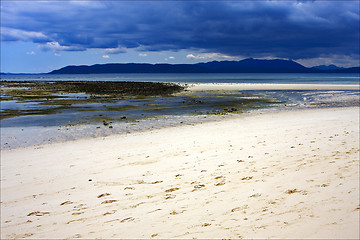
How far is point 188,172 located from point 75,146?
643cm

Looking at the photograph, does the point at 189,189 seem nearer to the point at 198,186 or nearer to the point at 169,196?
the point at 198,186

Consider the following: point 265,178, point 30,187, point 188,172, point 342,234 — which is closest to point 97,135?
point 30,187

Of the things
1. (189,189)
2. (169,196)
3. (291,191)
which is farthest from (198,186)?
(291,191)

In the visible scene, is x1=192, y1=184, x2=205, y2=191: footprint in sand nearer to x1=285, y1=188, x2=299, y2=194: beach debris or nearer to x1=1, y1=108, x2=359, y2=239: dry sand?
x1=1, y1=108, x2=359, y2=239: dry sand

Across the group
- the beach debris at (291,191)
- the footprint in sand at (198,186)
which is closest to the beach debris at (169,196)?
the footprint in sand at (198,186)

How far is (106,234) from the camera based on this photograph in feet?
16.2

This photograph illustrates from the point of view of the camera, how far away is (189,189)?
21.8ft

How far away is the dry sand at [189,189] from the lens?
4973mm

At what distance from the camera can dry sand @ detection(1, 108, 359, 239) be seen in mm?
4973

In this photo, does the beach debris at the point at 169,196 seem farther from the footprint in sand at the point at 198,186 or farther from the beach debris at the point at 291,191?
the beach debris at the point at 291,191

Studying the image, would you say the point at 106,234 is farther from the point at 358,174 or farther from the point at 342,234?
the point at 358,174

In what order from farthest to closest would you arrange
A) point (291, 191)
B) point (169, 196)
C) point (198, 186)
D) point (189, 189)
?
point (198, 186)
point (189, 189)
point (169, 196)
point (291, 191)

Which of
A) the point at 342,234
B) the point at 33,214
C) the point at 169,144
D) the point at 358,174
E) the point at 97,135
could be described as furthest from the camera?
the point at 97,135

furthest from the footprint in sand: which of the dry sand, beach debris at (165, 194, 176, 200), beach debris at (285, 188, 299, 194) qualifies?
beach debris at (285, 188, 299, 194)
